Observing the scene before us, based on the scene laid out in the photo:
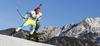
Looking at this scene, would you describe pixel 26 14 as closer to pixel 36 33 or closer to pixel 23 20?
pixel 23 20

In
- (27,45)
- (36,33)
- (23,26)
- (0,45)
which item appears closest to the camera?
(0,45)

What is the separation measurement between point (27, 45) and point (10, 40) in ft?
2.72

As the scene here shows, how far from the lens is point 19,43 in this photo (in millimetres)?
8086

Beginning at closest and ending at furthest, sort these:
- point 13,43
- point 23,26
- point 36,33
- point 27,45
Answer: point 13,43 < point 27,45 < point 23,26 < point 36,33

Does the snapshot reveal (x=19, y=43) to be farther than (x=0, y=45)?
Yes

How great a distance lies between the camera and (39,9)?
12.2 meters

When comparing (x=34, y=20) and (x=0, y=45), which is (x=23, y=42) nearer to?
(x=0, y=45)

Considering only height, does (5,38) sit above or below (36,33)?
below

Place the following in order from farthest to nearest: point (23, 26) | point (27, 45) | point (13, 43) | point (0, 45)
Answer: point (23, 26) < point (27, 45) < point (13, 43) < point (0, 45)

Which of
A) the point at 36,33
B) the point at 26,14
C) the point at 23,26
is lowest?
the point at 23,26

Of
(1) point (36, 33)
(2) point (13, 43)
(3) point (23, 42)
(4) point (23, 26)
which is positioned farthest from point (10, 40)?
(1) point (36, 33)

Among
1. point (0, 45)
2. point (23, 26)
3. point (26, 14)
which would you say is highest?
point (26, 14)

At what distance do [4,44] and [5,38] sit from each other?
497 mm

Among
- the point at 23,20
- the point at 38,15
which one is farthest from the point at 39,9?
the point at 23,20
